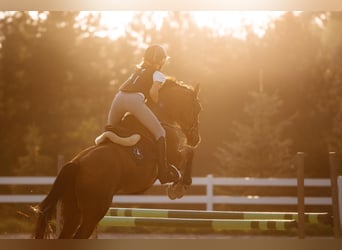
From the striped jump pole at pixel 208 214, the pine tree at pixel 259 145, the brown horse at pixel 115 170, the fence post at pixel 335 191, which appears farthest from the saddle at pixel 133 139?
the pine tree at pixel 259 145

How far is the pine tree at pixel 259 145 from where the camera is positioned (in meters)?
6.64

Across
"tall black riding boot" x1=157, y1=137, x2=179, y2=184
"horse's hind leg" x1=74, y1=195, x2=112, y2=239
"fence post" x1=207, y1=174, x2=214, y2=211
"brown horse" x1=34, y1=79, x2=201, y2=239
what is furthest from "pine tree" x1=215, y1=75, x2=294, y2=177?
"horse's hind leg" x1=74, y1=195, x2=112, y2=239

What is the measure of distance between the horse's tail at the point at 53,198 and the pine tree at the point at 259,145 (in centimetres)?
295

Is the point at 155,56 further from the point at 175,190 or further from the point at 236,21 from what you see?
the point at 236,21

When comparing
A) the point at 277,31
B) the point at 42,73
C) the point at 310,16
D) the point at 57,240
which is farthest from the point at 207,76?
the point at 57,240

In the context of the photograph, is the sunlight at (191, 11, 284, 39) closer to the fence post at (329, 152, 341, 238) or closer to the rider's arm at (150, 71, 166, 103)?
the rider's arm at (150, 71, 166, 103)

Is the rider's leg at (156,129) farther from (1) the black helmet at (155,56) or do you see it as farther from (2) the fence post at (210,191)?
(2) the fence post at (210,191)

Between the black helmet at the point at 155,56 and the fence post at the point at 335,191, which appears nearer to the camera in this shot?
the black helmet at the point at 155,56

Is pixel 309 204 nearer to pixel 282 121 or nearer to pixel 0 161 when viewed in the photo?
pixel 282 121

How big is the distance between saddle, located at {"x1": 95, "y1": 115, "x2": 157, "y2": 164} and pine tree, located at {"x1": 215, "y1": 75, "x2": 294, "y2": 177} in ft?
8.02

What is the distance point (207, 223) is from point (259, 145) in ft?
7.71

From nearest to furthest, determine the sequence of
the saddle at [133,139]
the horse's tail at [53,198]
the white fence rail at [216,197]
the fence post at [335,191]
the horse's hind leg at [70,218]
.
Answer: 1. the horse's tail at [53,198]
2. the horse's hind leg at [70,218]
3. the saddle at [133,139]
4. the fence post at [335,191]
5. the white fence rail at [216,197]

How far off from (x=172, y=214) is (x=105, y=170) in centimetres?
82

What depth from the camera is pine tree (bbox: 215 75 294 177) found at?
21.8 ft
